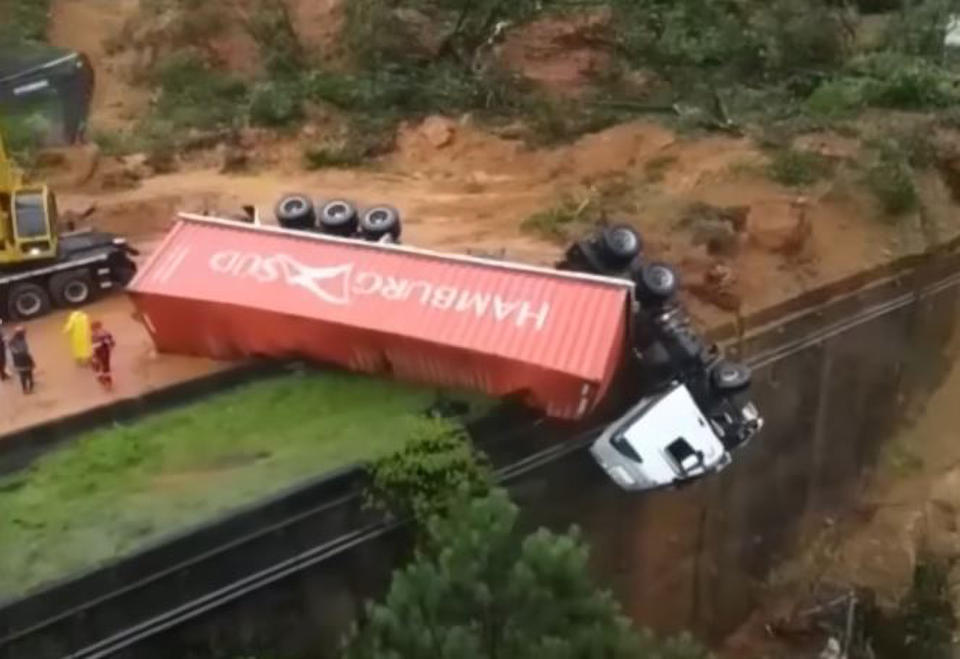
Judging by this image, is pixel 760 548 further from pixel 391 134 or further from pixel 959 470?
pixel 391 134

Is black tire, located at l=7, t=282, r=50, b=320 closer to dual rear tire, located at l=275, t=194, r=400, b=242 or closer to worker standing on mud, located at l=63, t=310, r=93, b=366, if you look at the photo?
worker standing on mud, located at l=63, t=310, r=93, b=366

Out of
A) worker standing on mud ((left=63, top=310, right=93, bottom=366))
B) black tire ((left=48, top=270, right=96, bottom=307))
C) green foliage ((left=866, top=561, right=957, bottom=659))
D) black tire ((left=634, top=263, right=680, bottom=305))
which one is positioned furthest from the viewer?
black tire ((left=48, top=270, right=96, bottom=307))

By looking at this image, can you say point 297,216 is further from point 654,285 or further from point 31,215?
point 654,285

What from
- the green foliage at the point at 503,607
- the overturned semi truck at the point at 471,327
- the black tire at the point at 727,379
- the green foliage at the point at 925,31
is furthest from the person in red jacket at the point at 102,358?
the green foliage at the point at 925,31

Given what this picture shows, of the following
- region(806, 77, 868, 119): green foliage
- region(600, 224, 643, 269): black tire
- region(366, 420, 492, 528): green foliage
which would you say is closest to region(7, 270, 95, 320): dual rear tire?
region(366, 420, 492, 528): green foliage

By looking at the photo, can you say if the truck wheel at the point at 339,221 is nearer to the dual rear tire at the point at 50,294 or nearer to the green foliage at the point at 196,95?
the dual rear tire at the point at 50,294
